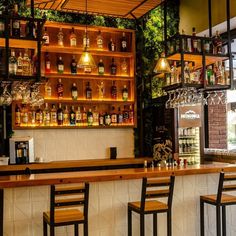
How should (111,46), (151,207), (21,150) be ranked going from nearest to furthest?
(151,207), (21,150), (111,46)

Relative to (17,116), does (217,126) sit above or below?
below

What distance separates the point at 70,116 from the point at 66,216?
3247mm

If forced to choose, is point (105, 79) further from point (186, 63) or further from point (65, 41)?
point (186, 63)

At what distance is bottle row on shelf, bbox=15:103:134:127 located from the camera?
642 centimetres

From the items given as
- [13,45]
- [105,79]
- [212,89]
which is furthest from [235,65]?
[13,45]

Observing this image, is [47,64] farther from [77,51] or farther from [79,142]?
[79,142]

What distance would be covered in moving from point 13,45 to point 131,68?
3208mm

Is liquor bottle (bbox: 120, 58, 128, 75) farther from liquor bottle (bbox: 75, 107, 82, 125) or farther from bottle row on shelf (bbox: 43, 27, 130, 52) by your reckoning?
liquor bottle (bbox: 75, 107, 82, 125)

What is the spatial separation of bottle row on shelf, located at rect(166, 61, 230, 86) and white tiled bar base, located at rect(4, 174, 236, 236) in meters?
1.28

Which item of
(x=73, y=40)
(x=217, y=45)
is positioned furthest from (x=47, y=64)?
(x=217, y=45)

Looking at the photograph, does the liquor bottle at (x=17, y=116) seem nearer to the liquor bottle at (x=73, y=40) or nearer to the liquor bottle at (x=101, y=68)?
the liquor bottle at (x=73, y=40)

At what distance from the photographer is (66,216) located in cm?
367

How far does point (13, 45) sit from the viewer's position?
14.6ft

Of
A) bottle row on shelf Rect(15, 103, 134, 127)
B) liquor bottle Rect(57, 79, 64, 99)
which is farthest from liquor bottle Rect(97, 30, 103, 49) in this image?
bottle row on shelf Rect(15, 103, 134, 127)
